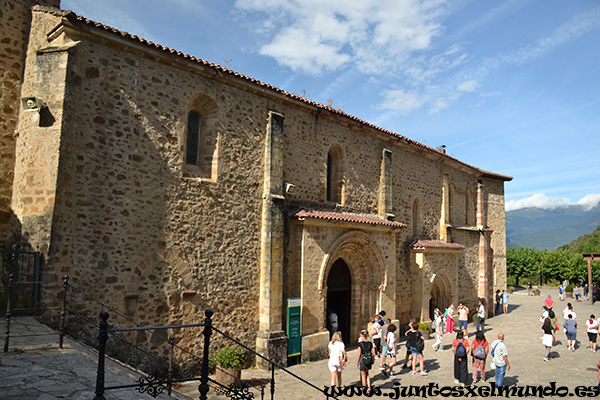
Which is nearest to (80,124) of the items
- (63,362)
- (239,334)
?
(63,362)

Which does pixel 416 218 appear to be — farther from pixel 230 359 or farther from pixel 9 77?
pixel 9 77

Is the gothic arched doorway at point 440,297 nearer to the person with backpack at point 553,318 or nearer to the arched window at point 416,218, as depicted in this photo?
the arched window at point 416,218

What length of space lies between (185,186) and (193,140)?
1.47 meters

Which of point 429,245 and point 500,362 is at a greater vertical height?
point 429,245

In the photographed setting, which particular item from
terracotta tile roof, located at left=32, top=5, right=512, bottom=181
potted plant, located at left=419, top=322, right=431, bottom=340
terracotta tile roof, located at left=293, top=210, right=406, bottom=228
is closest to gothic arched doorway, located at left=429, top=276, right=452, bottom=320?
potted plant, located at left=419, top=322, right=431, bottom=340

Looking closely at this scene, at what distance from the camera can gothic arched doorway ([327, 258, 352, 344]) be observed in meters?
15.5

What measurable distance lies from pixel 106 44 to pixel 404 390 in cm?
1101

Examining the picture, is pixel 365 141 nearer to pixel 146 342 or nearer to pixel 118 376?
pixel 146 342

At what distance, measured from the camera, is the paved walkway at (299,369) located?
5496 mm

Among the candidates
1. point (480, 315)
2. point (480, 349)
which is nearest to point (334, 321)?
point (480, 349)

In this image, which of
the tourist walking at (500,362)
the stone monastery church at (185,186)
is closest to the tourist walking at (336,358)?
the stone monastery church at (185,186)

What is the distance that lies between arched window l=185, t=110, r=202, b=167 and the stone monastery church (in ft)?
0.10

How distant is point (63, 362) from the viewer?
6395mm

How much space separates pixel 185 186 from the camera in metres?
10.9
